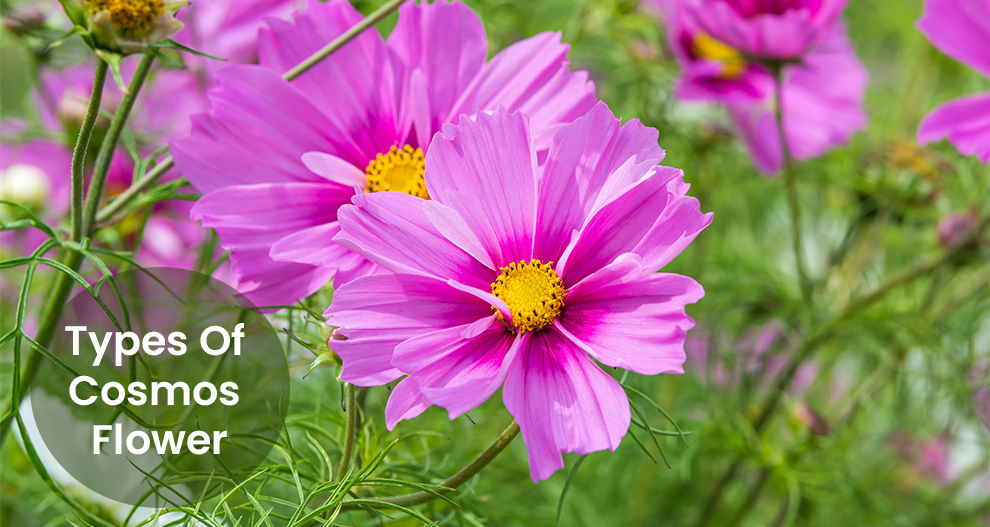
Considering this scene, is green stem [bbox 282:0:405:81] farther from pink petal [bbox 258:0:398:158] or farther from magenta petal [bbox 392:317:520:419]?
magenta petal [bbox 392:317:520:419]

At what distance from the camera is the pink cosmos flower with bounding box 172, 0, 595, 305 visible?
0.36 meters

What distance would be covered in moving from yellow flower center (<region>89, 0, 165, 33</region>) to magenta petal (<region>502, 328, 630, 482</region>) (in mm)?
200

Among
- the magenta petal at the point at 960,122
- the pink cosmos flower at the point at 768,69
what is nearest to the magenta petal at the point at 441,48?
the pink cosmos flower at the point at 768,69

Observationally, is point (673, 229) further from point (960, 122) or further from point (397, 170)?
point (960, 122)

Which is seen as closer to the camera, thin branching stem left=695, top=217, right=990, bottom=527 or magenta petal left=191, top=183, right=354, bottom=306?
magenta petal left=191, top=183, right=354, bottom=306

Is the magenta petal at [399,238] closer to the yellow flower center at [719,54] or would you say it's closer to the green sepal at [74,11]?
the green sepal at [74,11]

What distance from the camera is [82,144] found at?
1.02 ft

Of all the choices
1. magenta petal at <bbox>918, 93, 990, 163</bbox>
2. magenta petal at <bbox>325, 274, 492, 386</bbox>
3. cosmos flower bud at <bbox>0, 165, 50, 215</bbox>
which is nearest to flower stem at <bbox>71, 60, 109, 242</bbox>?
magenta petal at <bbox>325, 274, 492, 386</bbox>

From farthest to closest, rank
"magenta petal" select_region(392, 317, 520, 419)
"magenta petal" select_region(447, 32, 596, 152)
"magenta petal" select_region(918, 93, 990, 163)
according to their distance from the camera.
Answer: "magenta petal" select_region(918, 93, 990, 163) < "magenta petal" select_region(447, 32, 596, 152) < "magenta petal" select_region(392, 317, 520, 419)

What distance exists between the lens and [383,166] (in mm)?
416

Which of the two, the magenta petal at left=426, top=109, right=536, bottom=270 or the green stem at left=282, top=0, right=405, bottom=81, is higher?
the green stem at left=282, top=0, right=405, bottom=81

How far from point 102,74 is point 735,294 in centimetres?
59

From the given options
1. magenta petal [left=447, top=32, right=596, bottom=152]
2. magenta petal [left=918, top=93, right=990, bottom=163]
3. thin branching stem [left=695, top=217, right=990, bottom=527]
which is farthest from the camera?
thin branching stem [left=695, top=217, right=990, bottom=527]

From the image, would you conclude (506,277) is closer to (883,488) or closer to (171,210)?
(171,210)
